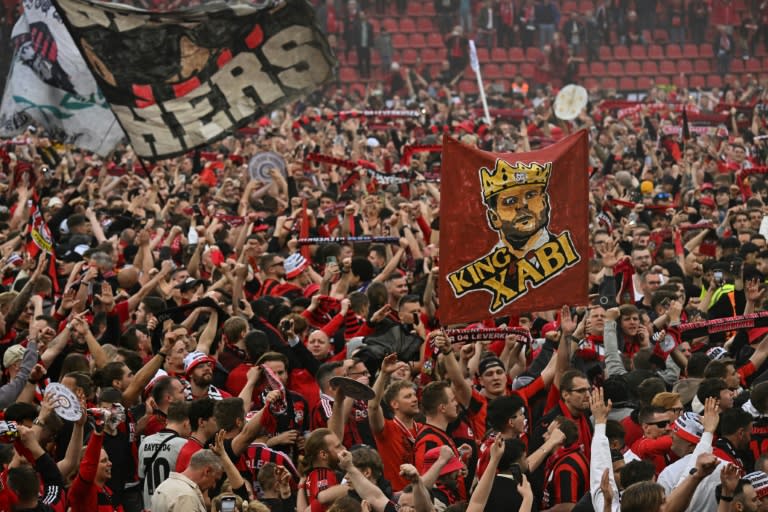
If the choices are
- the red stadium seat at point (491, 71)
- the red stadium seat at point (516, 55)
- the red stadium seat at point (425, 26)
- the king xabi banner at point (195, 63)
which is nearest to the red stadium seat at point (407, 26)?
the red stadium seat at point (425, 26)

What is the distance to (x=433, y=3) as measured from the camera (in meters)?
35.7

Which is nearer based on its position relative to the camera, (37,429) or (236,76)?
(37,429)

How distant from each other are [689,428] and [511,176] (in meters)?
2.04

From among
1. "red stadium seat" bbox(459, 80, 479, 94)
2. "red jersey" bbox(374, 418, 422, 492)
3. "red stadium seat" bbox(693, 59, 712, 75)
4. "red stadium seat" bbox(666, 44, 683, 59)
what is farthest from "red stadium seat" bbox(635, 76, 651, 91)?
"red jersey" bbox(374, 418, 422, 492)

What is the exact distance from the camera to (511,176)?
8164mm

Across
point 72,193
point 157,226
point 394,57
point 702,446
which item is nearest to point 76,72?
point 72,193

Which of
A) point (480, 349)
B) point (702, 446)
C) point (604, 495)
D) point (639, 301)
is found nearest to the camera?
point (604, 495)

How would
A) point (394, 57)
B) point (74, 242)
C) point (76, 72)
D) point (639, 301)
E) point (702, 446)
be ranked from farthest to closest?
1. point (394, 57)
2. point (76, 72)
3. point (74, 242)
4. point (639, 301)
5. point (702, 446)

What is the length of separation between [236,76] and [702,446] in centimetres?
893

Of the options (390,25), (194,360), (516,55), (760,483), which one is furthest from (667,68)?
(760,483)

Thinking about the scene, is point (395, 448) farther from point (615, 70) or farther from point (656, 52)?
point (656, 52)

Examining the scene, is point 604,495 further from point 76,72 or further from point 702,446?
point 76,72

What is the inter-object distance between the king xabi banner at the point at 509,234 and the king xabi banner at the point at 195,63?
232 inches

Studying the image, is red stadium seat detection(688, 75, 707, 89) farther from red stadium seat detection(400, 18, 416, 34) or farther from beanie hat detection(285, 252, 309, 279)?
beanie hat detection(285, 252, 309, 279)
